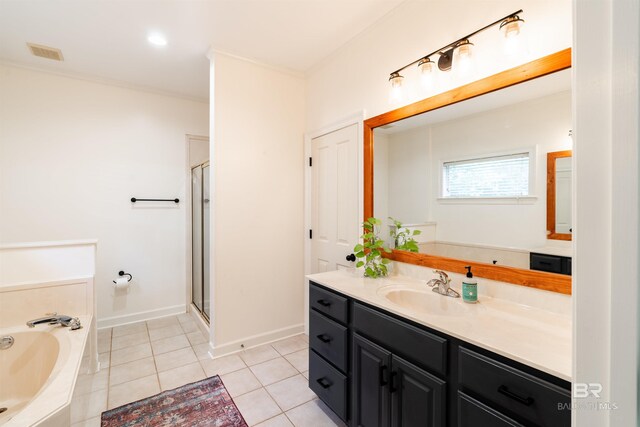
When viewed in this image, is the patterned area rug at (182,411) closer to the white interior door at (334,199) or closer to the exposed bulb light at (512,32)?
the white interior door at (334,199)

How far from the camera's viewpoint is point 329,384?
1784mm

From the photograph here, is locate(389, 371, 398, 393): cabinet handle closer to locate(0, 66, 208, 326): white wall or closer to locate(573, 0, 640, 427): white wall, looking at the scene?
locate(573, 0, 640, 427): white wall

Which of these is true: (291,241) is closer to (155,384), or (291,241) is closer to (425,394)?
(155,384)

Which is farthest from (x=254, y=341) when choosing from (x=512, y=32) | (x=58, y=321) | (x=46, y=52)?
(x=46, y=52)

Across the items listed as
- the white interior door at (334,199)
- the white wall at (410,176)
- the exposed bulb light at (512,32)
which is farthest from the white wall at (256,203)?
the exposed bulb light at (512,32)

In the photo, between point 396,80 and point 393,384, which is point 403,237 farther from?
point 396,80

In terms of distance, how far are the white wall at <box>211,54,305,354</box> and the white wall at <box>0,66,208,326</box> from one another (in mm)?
1308

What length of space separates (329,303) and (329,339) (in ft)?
0.73

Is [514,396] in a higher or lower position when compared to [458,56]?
lower

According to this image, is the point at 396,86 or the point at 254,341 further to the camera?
the point at 254,341

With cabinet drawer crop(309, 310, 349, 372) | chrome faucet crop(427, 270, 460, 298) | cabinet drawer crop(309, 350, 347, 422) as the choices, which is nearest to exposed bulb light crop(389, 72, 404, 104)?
chrome faucet crop(427, 270, 460, 298)

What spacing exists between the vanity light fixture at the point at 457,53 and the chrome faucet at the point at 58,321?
8.76 feet

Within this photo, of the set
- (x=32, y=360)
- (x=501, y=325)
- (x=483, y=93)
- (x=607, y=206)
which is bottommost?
(x=32, y=360)

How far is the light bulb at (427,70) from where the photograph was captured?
173 centimetres
